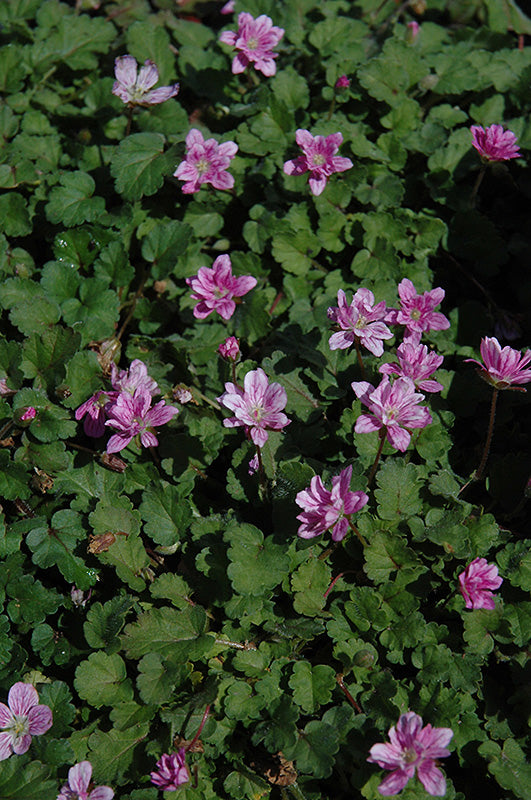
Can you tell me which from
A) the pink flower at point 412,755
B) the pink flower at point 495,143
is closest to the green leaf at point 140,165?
the pink flower at point 495,143

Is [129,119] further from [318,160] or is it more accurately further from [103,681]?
[103,681]

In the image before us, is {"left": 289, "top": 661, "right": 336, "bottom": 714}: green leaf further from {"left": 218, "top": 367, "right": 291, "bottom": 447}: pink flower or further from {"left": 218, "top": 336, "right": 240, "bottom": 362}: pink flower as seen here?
{"left": 218, "top": 336, "right": 240, "bottom": 362}: pink flower

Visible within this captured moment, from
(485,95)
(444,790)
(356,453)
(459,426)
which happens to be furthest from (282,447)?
(485,95)

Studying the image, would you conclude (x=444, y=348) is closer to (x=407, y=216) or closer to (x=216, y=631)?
(x=407, y=216)

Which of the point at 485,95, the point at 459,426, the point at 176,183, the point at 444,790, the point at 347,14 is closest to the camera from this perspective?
the point at 444,790

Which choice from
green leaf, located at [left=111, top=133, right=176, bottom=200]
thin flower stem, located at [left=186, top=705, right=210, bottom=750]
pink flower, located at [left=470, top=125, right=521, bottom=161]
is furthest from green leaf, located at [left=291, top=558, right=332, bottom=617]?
pink flower, located at [left=470, top=125, right=521, bottom=161]

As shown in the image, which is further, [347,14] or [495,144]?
[347,14]

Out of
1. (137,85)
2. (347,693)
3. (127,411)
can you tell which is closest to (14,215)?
(137,85)
